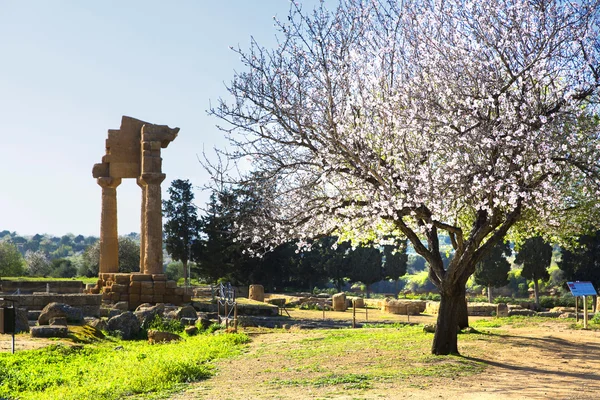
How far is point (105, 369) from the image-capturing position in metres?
13.6

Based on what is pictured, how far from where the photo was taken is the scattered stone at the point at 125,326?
20.0m

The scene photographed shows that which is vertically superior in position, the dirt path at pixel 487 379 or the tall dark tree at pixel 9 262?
the tall dark tree at pixel 9 262

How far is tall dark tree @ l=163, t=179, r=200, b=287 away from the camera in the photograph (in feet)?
172

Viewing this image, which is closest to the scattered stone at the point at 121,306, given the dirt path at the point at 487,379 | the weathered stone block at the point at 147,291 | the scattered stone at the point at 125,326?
the weathered stone block at the point at 147,291

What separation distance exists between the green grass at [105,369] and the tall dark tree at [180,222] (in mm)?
34708

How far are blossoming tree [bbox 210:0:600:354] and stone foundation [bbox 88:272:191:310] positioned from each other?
1529cm

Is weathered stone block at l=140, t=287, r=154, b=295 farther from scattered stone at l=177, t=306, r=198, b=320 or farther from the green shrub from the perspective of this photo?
the green shrub

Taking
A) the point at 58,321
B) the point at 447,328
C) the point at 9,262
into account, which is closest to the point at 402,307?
the point at 58,321

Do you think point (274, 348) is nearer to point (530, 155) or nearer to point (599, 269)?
point (530, 155)

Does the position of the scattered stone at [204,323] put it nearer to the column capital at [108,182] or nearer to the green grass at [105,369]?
the green grass at [105,369]

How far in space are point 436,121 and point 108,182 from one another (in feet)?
72.2

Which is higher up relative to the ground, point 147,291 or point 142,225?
point 142,225

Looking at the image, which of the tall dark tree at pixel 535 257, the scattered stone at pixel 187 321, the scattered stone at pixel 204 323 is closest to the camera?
the scattered stone at pixel 204 323

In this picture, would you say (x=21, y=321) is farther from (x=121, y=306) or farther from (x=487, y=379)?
(x=487, y=379)
